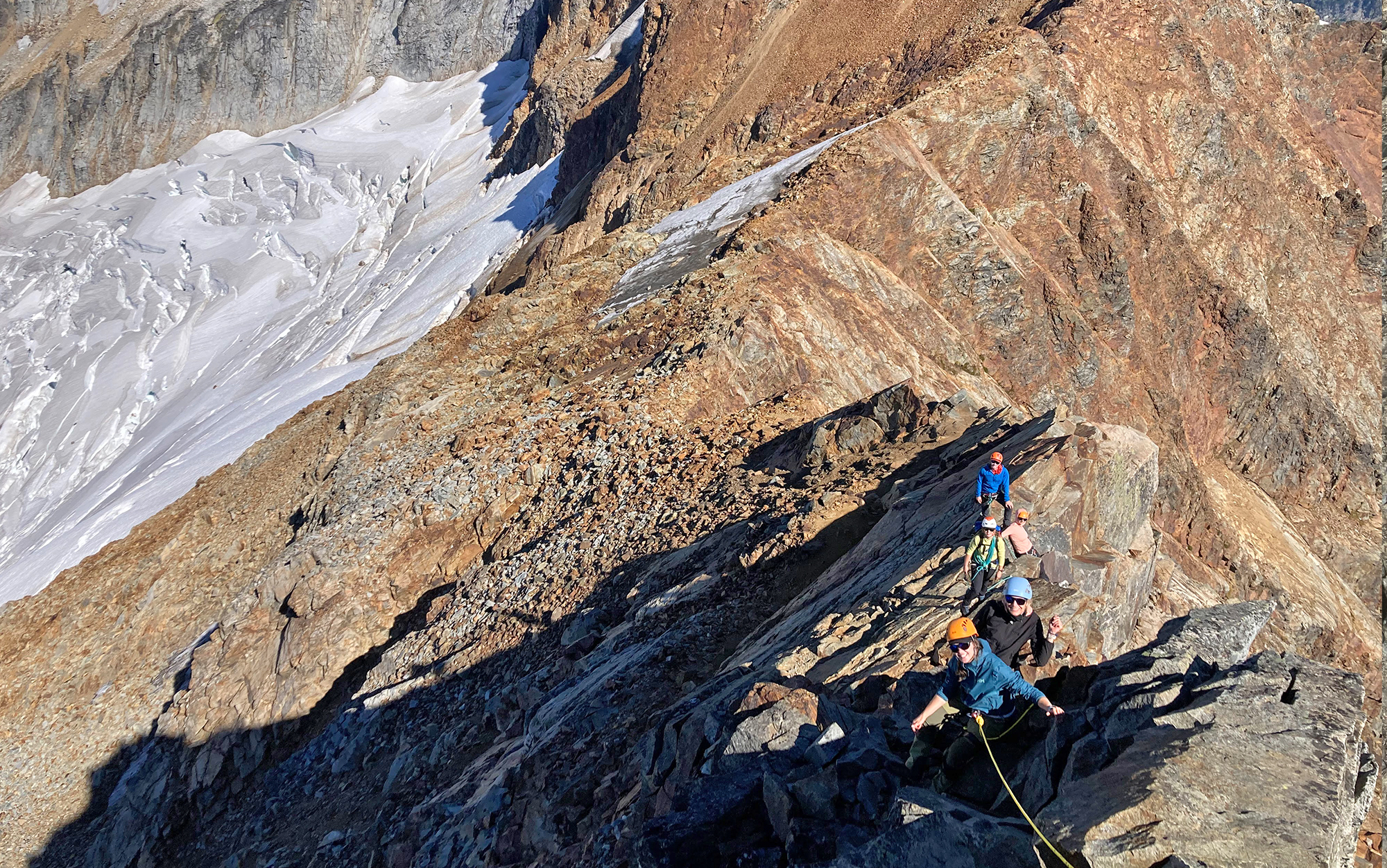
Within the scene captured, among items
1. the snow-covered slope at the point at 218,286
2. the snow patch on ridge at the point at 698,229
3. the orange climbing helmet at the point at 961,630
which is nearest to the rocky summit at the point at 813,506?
the snow patch on ridge at the point at 698,229

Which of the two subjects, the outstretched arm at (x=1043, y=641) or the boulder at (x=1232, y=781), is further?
the outstretched arm at (x=1043, y=641)

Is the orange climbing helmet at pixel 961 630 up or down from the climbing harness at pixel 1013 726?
up

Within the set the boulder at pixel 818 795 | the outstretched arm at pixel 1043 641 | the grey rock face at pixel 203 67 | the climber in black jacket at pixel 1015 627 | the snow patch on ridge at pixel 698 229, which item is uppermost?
the grey rock face at pixel 203 67

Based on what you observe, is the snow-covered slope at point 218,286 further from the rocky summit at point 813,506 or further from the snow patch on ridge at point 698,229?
the snow patch on ridge at point 698,229

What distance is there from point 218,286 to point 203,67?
92.3 ft

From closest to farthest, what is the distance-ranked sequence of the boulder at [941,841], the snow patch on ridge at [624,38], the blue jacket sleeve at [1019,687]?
the boulder at [941,841], the blue jacket sleeve at [1019,687], the snow patch on ridge at [624,38]

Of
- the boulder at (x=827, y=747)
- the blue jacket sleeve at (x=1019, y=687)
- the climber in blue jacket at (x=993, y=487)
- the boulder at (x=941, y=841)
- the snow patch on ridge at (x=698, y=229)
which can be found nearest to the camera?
the boulder at (x=941, y=841)

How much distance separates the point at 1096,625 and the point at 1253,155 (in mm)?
30434

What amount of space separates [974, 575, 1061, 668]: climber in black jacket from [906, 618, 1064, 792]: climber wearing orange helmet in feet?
2.20

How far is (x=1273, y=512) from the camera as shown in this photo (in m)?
29.4

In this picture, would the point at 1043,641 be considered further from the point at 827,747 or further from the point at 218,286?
the point at 218,286

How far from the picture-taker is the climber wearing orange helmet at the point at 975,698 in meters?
6.07

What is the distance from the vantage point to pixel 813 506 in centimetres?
1295

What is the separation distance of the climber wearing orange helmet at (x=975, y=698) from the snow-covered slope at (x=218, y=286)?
2828 cm
